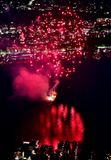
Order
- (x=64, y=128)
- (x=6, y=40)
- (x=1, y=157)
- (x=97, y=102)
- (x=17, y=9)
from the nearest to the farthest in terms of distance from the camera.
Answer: (x=1, y=157), (x=64, y=128), (x=97, y=102), (x=17, y=9), (x=6, y=40)

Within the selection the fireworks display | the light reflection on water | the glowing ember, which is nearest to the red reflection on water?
the light reflection on water

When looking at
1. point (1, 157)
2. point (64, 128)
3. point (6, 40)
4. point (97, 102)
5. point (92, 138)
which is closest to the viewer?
point (1, 157)

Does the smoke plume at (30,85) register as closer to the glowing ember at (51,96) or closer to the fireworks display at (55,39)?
the glowing ember at (51,96)

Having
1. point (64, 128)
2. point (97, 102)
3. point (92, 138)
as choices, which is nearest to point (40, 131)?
point (64, 128)

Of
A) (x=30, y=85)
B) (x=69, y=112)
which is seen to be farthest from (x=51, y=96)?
(x=30, y=85)

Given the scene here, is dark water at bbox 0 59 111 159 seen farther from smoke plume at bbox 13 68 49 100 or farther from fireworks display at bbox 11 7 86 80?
fireworks display at bbox 11 7 86 80

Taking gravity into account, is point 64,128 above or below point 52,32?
below

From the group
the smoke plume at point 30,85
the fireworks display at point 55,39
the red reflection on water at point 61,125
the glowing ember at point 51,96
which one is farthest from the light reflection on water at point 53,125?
the fireworks display at point 55,39

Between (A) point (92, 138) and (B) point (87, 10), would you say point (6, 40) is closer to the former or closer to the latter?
(B) point (87, 10)
